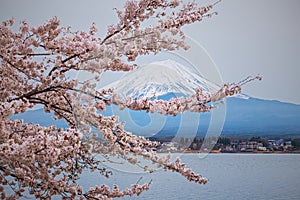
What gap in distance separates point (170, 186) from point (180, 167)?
6.52m

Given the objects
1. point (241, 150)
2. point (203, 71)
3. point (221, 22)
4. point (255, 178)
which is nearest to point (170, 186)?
point (241, 150)

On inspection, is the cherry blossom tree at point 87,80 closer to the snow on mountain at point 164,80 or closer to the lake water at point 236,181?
the snow on mountain at point 164,80

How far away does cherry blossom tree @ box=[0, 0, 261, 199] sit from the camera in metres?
1.41

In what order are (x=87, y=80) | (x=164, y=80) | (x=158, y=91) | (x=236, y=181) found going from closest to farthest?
(x=87, y=80) → (x=158, y=91) → (x=164, y=80) → (x=236, y=181)

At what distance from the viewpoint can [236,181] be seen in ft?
29.8

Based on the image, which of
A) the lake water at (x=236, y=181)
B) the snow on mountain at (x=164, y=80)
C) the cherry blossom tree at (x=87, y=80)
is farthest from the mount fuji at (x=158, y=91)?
the lake water at (x=236, y=181)

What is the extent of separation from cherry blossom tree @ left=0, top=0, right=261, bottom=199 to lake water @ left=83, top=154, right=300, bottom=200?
3756mm

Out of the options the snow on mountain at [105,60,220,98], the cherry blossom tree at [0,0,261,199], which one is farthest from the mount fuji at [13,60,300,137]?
the cherry blossom tree at [0,0,261,199]

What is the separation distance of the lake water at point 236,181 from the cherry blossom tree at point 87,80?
12.3 feet

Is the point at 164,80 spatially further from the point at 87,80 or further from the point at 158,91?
the point at 87,80

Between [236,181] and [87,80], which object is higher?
[87,80]

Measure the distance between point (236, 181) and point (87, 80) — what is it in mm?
8071

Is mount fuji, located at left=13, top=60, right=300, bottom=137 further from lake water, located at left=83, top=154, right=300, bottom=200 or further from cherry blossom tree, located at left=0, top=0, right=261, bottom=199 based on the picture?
lake water, located at left=83, top=154, right=300, bottom=200

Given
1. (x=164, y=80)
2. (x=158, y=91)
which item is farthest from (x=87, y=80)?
(x=164, y=80)
